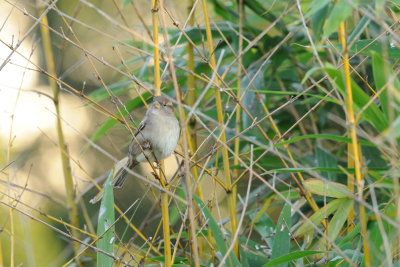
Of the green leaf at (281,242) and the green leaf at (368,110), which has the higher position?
the green leaf at (368,110)

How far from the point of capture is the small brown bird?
2344 millimetres

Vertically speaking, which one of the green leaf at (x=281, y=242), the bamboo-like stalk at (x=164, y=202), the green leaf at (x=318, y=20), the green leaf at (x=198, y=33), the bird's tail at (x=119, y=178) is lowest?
the green leaf at (x=281, y=242)

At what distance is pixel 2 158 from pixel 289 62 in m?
1.62

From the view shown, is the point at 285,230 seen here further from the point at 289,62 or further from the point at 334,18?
the point at 289,62

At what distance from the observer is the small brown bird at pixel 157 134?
2.34 m

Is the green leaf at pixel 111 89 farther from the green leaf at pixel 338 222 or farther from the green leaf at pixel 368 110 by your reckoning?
the green leaf at pixel 368 110

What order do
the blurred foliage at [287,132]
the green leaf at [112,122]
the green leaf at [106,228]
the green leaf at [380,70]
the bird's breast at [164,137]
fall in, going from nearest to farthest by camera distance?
the green leaf at [380,70], the blurred foliage at [287,132], the green leaf at [106,228], the bird's breast at [164,137], the green leaf at [112,122]

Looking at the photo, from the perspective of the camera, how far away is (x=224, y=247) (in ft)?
5.62

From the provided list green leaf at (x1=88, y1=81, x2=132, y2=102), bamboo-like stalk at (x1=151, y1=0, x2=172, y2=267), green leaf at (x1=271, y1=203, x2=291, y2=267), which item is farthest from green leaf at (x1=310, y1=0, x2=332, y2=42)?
green leaf at (x1=88, y1=81, x2=132, y2=102)

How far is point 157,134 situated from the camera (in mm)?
2371

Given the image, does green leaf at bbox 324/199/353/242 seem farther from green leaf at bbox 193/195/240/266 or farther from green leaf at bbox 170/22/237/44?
green leaf at bbox 170/22/237/44

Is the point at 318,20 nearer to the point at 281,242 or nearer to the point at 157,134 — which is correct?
the point at 281,242

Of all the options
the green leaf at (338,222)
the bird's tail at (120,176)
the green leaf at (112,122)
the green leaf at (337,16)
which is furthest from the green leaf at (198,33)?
the green leaf at (337,16)

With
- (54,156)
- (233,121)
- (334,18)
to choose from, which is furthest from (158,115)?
(54,156)
